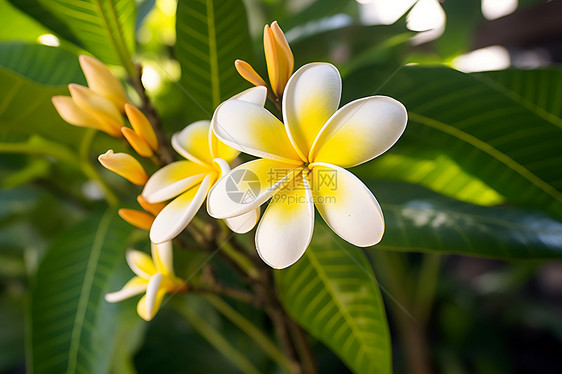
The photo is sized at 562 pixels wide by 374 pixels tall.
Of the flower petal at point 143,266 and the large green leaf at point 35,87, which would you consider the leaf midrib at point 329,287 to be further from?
the large green leaf at point 35,87

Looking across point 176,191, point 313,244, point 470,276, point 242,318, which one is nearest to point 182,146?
point 176,191

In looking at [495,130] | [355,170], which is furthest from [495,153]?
[355,170]

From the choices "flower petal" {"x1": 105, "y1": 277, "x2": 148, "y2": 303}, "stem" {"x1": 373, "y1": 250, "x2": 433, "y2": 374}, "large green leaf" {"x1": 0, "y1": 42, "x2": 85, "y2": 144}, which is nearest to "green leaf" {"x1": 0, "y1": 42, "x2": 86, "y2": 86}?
"large green leaf" {"x1": 0, "y1": 42, "x2": 85, "y2": 144}

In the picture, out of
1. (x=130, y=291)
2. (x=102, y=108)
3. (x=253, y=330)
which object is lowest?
(x=253, y=330)

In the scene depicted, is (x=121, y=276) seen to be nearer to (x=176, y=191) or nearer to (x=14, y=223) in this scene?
(x=176, y=191)

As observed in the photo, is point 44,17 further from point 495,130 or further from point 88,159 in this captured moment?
point 495,130

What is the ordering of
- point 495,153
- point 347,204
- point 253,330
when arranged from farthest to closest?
point 253,330 → point 495,153 → point 347,204

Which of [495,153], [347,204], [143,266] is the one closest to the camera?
[347,204]
